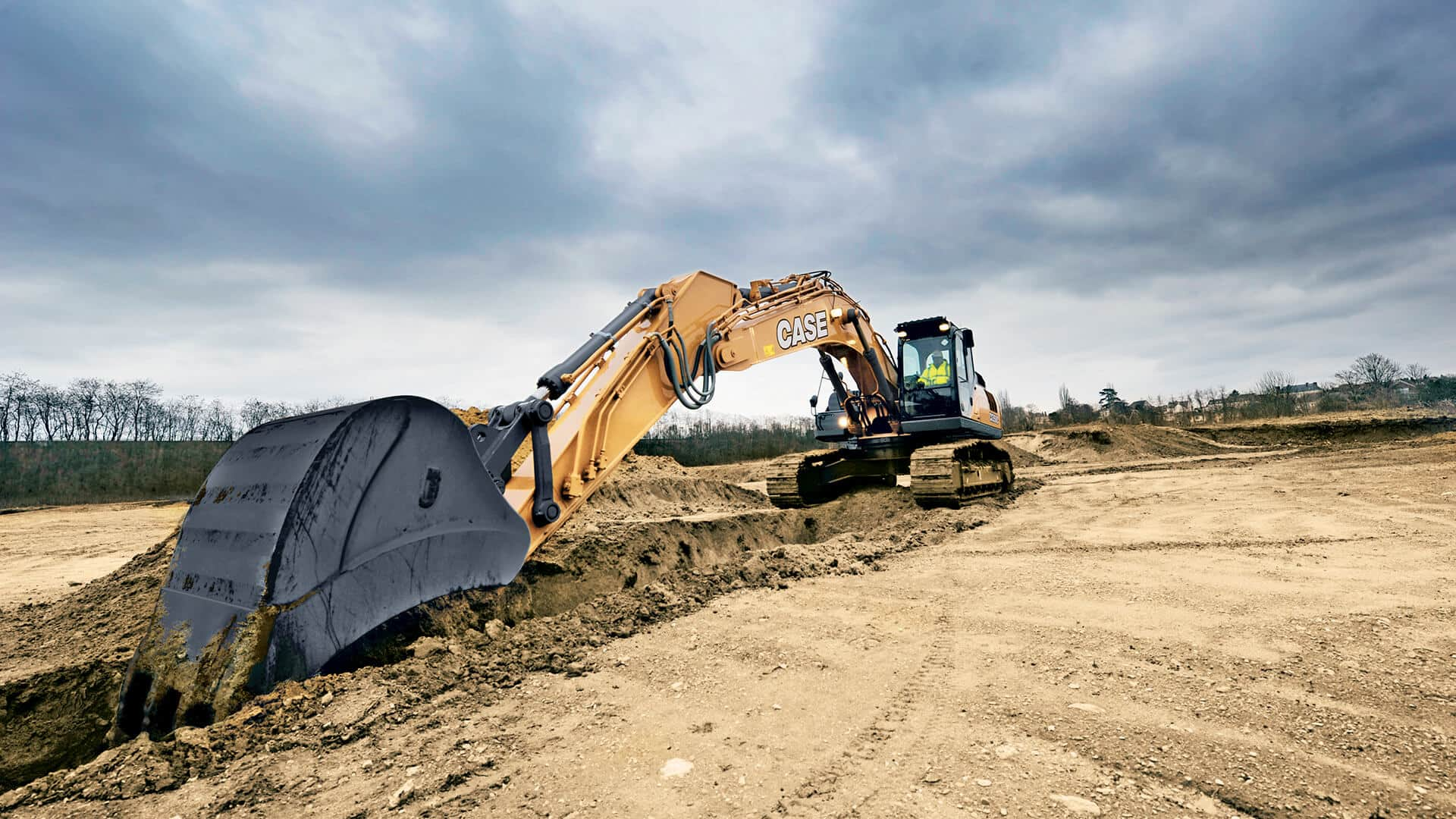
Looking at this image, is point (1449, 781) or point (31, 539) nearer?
point (1449, 781)

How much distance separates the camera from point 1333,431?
2439cm

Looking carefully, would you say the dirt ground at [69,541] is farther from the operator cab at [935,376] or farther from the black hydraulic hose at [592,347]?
the operator cab at [935,376]

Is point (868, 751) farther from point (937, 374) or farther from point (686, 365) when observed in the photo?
point (937, 374)

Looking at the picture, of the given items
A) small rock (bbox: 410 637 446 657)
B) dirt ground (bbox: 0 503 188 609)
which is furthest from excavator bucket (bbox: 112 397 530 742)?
dirt ground (bbox: 0 503 188 609)

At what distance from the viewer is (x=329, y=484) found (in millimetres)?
2781

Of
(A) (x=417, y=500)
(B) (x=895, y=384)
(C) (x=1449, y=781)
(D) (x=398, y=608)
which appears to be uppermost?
(B) (x=895, y=384)

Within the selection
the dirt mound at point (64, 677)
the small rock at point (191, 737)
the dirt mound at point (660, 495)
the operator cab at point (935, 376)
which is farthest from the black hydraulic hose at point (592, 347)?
the operator cab at point (935, 376)

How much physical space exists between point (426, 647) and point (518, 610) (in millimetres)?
884

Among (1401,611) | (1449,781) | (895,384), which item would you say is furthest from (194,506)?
(895,384)

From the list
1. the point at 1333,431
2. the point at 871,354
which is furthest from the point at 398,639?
the point at 1333,431

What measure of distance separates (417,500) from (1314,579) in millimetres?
6339

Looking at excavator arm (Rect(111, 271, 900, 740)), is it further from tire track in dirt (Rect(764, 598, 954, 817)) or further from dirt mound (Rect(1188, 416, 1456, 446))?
dirt mound (Rect(1188, 416, 1456, 446))

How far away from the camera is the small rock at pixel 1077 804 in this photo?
82.6 inches

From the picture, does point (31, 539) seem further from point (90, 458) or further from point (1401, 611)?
point (1401, 611)
